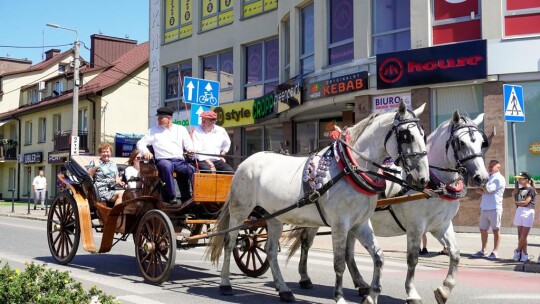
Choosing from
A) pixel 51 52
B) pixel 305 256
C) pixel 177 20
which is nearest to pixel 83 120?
pixel 177 20

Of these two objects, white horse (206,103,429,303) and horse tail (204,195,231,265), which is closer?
white horse (206,103,429,303)

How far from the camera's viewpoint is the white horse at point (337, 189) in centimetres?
637

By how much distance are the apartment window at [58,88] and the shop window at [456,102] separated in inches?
1257

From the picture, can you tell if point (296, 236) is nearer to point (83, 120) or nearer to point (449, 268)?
point (449, 268)

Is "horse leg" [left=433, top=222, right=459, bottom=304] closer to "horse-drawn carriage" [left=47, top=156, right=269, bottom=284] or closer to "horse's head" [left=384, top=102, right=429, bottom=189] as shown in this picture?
"horse's head" [left=384, top=102, right=429, bottom=189]

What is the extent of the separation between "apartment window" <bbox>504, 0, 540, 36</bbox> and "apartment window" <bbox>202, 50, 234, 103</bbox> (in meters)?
13.2

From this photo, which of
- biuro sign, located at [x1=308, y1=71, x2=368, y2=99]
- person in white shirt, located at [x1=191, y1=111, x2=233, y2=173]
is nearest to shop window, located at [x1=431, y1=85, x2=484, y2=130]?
biuro sign, located at [x1=308, y1=71, x2=368, y2=99]

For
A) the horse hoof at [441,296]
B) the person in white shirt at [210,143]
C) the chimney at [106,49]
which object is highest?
the chimney at [106,49]

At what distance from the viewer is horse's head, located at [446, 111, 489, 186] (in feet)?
22.7

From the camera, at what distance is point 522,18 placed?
16.3 m

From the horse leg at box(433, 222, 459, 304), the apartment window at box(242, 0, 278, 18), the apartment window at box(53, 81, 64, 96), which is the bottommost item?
the horse leg at box(433, 222, 459, 304)

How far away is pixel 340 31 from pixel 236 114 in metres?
7.83

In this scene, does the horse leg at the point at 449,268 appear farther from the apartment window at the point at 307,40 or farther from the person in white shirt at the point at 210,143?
the apartment window at the point at 307,40

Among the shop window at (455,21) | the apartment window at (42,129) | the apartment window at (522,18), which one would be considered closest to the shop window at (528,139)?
the apartment window at (522,18)
